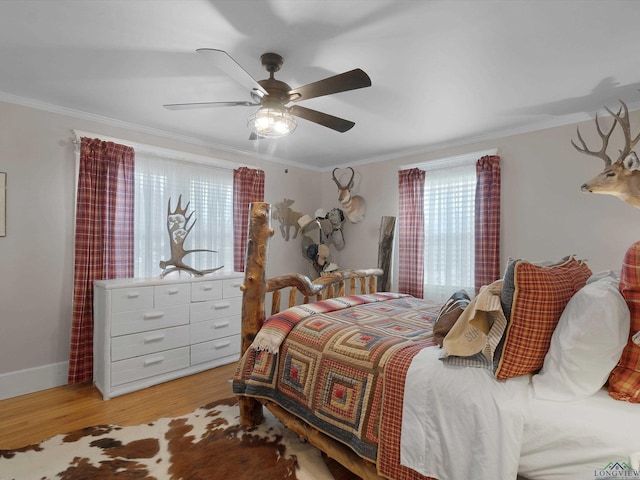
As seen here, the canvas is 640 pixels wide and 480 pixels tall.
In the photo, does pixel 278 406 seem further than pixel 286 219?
No

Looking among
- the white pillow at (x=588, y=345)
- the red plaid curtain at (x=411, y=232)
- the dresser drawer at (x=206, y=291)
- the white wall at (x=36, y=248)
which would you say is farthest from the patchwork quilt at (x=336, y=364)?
the white wall at (x=36, y=248)

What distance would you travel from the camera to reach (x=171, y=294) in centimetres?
307

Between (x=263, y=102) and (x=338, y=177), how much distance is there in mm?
2974

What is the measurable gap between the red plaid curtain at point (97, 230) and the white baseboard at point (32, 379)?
0.44ft

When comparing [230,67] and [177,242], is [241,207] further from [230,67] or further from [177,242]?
[230,67]

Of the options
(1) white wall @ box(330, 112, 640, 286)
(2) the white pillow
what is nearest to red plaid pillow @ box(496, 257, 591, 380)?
A: (2) the white pillow

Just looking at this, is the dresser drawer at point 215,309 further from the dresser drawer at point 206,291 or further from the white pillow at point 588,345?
the white pillow at point 588,345

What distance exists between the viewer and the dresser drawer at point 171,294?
9.80ft

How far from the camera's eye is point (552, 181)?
3145 millimetres

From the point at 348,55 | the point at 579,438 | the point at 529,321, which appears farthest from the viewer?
the point at 348,55

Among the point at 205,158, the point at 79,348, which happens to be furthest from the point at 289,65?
the point at 79,348

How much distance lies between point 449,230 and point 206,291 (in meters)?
2.82

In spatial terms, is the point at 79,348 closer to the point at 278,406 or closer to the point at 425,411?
the point at 278,406

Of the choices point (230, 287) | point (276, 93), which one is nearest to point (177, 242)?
point (230, 287)
